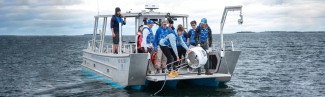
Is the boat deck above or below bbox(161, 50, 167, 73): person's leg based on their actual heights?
below

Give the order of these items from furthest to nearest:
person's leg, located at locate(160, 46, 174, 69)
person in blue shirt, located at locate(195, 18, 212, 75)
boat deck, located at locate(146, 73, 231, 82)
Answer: person in blue shirt, located at locate(195, 18, 212, 75) → person's leg, located at locate(160, 46, 174, 69) → boat deck, located at locate(146, 73, 231, 82)

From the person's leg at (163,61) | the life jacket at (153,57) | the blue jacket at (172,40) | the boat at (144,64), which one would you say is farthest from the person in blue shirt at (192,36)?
the life jacket at (153,57)

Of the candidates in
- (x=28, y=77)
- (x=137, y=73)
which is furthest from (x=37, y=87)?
(x=137, y=73)

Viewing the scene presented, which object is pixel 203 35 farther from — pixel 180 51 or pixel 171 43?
pixel 171 43

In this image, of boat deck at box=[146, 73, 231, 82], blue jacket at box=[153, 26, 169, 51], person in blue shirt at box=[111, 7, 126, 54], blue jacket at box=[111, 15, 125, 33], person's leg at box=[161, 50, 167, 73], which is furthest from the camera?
person in blue shirt at box=[111, 7, 126, 54]

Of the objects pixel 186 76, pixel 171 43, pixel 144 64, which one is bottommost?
pixel 186 76

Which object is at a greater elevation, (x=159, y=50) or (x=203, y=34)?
(x=203, y=34)

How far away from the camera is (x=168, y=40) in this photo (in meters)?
13.5

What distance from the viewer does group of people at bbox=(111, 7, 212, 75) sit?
44.2 ft

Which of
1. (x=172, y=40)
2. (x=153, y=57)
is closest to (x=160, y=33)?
(x=172, y=40)

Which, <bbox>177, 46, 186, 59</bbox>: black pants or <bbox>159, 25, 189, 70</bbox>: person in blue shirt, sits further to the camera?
<bbox>177, 46, 186, 59</bbox>: black pants

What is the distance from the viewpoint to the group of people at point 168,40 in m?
13.5

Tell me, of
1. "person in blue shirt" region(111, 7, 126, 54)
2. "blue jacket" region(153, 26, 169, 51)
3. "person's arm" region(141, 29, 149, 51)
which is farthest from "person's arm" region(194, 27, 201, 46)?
"person in blue shirt" region(111, 7, 126, 54)

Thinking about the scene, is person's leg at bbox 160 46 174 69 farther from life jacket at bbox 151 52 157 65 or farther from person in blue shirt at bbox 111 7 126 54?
person in blue shirt at bbox 111 7 126 54
